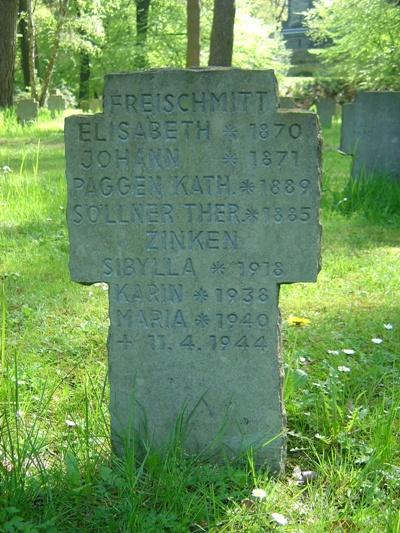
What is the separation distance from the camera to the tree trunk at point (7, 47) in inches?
563

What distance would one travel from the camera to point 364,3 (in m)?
21.6

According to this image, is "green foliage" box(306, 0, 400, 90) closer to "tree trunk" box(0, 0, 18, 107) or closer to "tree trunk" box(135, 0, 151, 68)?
"tree trunk" box(135, 0, 151, 68)

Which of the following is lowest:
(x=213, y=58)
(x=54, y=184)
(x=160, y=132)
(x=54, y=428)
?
(x=54, y=428)

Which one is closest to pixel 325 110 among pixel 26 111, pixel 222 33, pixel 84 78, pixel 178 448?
pixel 26 111

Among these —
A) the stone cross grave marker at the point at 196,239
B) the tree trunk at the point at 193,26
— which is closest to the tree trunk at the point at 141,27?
the tree trunk at the point at 193,26

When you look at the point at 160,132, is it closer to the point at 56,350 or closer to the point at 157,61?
the point at 56,350

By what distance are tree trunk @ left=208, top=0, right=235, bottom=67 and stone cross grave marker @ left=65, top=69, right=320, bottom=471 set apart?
976 centimetres

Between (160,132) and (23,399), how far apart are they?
4.79ft

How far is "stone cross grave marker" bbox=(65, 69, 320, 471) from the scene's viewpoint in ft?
8.57

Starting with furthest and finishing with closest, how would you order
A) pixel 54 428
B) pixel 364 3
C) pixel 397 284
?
pixel 364 3 → pixel 397 284 → pixel 54 428

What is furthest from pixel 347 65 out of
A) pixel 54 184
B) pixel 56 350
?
pixel 56 350

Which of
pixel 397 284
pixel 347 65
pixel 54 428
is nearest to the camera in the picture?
pixel 54 428

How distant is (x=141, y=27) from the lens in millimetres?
28438

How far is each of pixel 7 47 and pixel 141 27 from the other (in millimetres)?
14726
